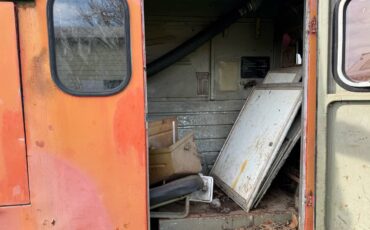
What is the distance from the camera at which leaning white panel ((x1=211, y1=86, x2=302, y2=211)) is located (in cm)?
263

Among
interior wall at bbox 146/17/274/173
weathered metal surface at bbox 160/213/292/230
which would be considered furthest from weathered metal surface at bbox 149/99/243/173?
weathered metal surface at bbox 160/213/292/230

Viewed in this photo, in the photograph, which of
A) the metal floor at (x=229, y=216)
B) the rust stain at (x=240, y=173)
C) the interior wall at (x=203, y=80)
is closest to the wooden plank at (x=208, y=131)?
the interior wall at (x=203, y=80)

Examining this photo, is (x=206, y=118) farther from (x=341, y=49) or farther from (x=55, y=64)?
(x=55, y=64)

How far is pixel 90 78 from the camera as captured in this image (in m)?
1.70

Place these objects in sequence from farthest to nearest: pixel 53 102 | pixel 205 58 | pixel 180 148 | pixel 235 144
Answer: pixel 205 58
pixel 235 144
pixel 180 148
pixel 53 102

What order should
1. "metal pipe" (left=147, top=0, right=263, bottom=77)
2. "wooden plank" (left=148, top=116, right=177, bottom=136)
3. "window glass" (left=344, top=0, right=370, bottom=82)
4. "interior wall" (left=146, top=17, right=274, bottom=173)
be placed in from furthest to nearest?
"interior wall" (left=146, top=17, right=274, bottom=173)
"metal pipe" (left=147, top=0, right=263, bottom=77)
"wooden plank" (left=148, top=116, right=177, bottom=136)
"window glass" (left=344, top=0, right=370, bottom=82)

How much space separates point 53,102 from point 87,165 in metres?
0.37

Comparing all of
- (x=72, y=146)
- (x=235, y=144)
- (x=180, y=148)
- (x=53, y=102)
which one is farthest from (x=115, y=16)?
(x=235, y=144)

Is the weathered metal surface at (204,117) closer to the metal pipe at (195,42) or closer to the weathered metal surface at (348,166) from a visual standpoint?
the metal pipe at (195,42)

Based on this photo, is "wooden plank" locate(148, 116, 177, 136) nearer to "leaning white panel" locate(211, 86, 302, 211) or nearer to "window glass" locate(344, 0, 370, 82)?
"leaning white panel" locate(211, 86, 302, 211)

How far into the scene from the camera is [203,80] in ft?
11.2

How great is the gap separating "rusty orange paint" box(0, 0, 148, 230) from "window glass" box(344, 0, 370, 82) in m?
1.16

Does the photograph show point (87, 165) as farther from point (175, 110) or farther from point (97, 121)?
point (175, 110)

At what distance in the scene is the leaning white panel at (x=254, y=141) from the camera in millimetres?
2631
